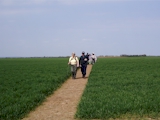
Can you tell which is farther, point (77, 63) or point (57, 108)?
point (77, 63)

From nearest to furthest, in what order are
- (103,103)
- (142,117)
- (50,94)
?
1. (142,117)
2. (103,103)
3. (50,94)

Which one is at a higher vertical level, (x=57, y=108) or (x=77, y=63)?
(x=77, y=63)

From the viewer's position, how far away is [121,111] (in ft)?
30.8

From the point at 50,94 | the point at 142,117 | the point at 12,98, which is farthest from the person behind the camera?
the point at 50,94

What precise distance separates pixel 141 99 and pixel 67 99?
3.62m

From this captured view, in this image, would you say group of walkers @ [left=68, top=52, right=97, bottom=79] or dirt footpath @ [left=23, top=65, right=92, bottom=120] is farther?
group of walkers @ [left=68, top=52, right=97, bottom=79]

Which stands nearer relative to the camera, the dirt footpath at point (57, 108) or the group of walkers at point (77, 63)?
the dirt footpath at point (57, 108)

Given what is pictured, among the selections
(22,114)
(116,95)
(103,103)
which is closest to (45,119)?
(22,114)

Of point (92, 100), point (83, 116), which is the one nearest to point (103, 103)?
point (92, 100)

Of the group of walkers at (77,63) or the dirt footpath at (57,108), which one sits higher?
the group of walkers at (77,63)

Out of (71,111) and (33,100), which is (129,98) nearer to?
(71,111)

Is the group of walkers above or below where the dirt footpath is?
above

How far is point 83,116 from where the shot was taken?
30.0 ft

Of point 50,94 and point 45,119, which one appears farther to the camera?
point 50,94
